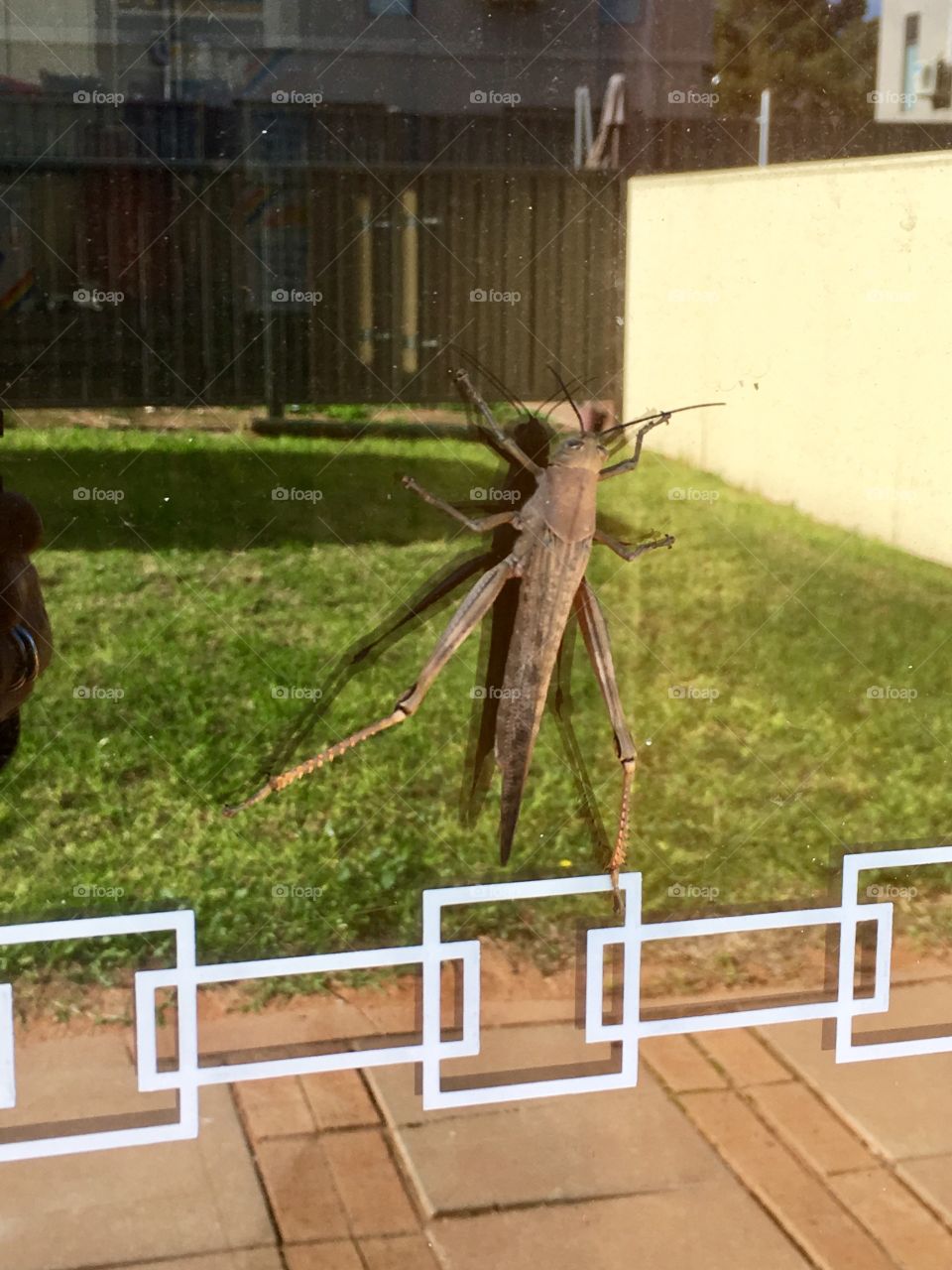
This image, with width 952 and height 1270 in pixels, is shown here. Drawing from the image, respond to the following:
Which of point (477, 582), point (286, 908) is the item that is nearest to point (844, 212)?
point (477, 582)

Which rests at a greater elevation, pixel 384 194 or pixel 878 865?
pixel 384 194

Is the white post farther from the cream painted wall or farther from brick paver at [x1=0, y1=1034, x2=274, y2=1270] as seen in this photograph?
brick paver at [x1=0, y1=1034, x2=274, y2=1270]

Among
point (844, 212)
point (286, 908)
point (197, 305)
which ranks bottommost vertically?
point (286, 908)

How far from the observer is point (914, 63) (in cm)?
238

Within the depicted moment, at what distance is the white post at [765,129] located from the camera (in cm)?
234

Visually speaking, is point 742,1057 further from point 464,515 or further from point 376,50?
point 376,50

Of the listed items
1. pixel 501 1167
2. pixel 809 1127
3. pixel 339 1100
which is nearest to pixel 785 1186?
pixel 809 1127

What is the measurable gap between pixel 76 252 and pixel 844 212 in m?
1.34

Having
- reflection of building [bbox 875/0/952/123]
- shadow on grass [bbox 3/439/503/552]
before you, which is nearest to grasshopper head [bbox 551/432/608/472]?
shadow on grass [bbox 3/439/503/552]

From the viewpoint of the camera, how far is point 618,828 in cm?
249

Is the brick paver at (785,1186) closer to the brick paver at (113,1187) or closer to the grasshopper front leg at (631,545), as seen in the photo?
the brick paver at (113,1187)

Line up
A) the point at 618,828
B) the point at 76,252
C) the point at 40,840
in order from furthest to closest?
the point at 618,828 < the point at 40,840 < the point at 76,252

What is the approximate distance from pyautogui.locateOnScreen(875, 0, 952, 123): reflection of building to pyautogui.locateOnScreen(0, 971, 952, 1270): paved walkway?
5.64 feet

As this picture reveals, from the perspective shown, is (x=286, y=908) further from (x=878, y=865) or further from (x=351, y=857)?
(x=878, y=865)
